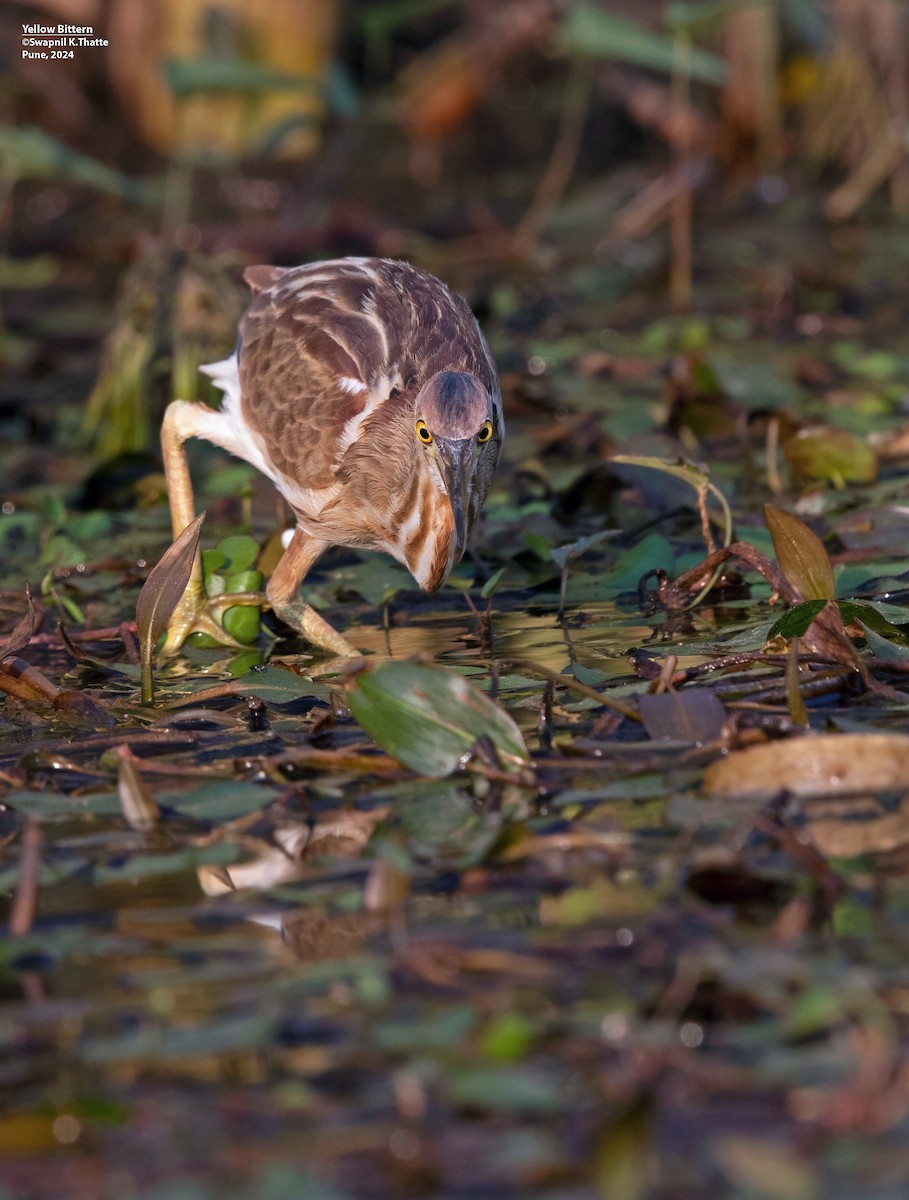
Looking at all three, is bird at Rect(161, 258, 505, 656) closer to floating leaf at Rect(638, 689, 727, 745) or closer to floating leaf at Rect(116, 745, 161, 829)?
floating leaf at Rect(638, 689, 727, 745)

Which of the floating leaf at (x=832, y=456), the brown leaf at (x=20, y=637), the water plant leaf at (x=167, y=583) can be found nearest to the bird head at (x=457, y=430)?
the water plant leaf at (x=167, y=583)

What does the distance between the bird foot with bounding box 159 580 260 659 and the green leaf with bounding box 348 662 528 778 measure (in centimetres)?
133

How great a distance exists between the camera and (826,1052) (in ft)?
7.74

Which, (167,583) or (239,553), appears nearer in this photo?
(167,583)

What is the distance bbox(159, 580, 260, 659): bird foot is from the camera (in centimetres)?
456

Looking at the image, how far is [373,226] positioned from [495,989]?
6.30 meters

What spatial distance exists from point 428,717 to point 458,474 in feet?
3.07

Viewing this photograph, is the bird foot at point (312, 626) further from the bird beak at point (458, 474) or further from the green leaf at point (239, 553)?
the bird beak at point (458, 474)

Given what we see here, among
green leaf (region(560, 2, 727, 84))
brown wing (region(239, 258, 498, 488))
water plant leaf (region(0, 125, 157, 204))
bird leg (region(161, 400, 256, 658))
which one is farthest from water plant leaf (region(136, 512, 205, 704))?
green leaf (region(560, 2, 727, 84))

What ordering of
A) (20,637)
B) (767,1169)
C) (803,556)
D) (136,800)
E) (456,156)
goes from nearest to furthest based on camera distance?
(767,1169) → (136,800) → (803,556) → (20,637) → (456,156)

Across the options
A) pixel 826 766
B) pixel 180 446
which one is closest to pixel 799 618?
pixel 826 766

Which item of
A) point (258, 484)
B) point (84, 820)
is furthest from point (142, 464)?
point (84, 820)

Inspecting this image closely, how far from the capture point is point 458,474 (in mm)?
4082

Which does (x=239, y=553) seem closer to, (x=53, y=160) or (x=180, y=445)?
(x=180, y=445)
